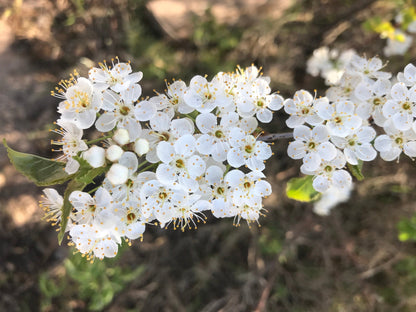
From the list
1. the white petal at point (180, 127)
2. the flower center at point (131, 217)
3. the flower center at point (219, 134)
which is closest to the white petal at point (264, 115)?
the flower center at point (219, 134)

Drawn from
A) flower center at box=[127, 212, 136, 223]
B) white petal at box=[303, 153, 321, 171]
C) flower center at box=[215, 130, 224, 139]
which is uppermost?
flower center at box=[215, 130, 224, 139]

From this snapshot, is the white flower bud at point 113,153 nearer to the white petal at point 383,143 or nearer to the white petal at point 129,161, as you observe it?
the white petal at point 129,161

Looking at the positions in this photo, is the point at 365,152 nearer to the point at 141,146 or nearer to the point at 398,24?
the point at 141,146

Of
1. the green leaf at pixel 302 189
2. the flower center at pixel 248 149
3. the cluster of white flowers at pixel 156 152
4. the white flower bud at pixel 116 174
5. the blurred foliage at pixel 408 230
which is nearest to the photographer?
the white flower bud at pixel 116 174

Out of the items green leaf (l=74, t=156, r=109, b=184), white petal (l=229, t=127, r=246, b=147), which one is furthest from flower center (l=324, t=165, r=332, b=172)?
green leaf (l=74, t=156, r=109, b=184)

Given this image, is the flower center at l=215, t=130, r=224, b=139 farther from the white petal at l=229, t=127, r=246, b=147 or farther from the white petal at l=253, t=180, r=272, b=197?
the white petal at l=253, t=180, r=272, b=197

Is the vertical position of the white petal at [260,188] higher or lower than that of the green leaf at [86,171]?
lower

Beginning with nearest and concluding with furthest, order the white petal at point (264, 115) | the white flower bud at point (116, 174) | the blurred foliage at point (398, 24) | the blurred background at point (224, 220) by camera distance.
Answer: the white flower bud at point (116, 174) < the white petal at point (264, 115) < the blurred foliage at point (398, 24) < the blurred background at point (224, 220)
